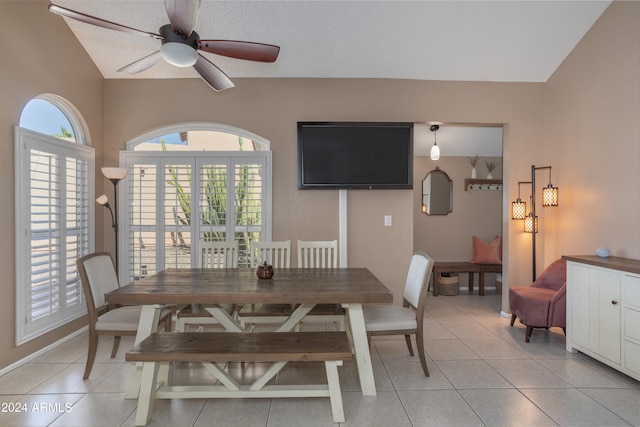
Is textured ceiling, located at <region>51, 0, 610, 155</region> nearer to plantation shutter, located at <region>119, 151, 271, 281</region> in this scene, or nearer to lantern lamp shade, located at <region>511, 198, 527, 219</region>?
plantation shutter, located at <region>119, 151, 271, 281</region>

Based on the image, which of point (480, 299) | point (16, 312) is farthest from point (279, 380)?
point (480, 299)

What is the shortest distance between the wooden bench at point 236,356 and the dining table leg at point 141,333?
0.52ft

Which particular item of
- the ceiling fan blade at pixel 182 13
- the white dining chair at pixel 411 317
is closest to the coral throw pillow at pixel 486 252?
the white dining chair at pixel 411 317

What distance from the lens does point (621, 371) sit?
2520 millimetres

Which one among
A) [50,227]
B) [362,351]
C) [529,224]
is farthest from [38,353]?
[529,224]

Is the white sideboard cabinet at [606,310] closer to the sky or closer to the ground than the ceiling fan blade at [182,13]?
closer to the ground

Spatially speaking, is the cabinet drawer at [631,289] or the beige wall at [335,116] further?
the beige wall at [335,116]

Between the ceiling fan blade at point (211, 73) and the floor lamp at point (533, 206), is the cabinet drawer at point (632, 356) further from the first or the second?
the ceiling fan blade at point (211, 73)

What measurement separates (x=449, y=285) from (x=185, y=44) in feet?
15.4

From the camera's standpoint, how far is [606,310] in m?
2.64

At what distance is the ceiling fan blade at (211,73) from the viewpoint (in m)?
2.40

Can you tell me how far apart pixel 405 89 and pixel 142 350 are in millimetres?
3651

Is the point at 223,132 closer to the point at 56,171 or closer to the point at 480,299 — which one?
the point at 56,171

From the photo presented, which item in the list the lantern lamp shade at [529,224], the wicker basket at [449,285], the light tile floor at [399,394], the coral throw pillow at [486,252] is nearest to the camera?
the light tile floor at [399,394]
